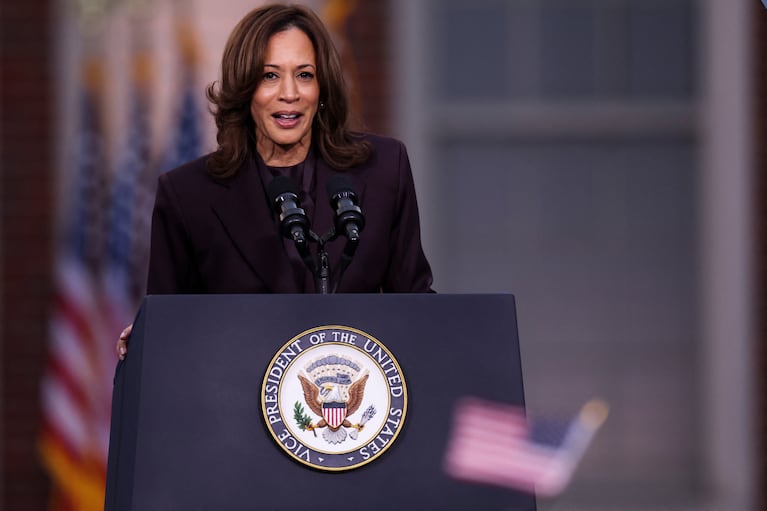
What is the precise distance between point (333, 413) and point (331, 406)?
13mm

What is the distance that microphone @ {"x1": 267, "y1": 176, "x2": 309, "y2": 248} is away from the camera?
268 centimetres

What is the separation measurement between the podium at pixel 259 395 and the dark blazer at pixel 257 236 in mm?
368

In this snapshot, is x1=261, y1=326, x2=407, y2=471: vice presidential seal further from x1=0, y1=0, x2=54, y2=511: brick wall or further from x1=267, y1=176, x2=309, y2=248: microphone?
x1=0, y1=0, x2=54, y2=511: brick wall

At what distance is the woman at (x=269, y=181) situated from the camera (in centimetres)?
298

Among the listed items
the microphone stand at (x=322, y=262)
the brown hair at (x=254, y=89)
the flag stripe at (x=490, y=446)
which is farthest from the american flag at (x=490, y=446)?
the brown hair at (x=254, y=89)

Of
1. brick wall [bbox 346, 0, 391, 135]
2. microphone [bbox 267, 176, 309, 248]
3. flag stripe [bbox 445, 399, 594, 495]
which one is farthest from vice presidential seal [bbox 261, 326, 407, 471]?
brick wall [bbox 346, 0, 391, 135]

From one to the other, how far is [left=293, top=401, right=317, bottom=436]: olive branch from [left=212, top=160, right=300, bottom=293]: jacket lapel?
1.53ft

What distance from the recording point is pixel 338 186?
2.81m

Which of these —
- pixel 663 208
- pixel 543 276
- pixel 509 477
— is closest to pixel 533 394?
pixel 543 276

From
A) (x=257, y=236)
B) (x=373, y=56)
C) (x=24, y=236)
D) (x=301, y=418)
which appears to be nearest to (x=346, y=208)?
(x=257, y=236)

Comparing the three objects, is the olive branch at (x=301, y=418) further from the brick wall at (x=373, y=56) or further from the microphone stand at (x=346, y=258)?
the brick wall at (x=373, y=56)

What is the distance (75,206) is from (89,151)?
0.26 metres

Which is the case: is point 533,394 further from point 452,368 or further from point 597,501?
point 452,368

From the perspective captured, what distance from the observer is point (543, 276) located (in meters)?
6.96
